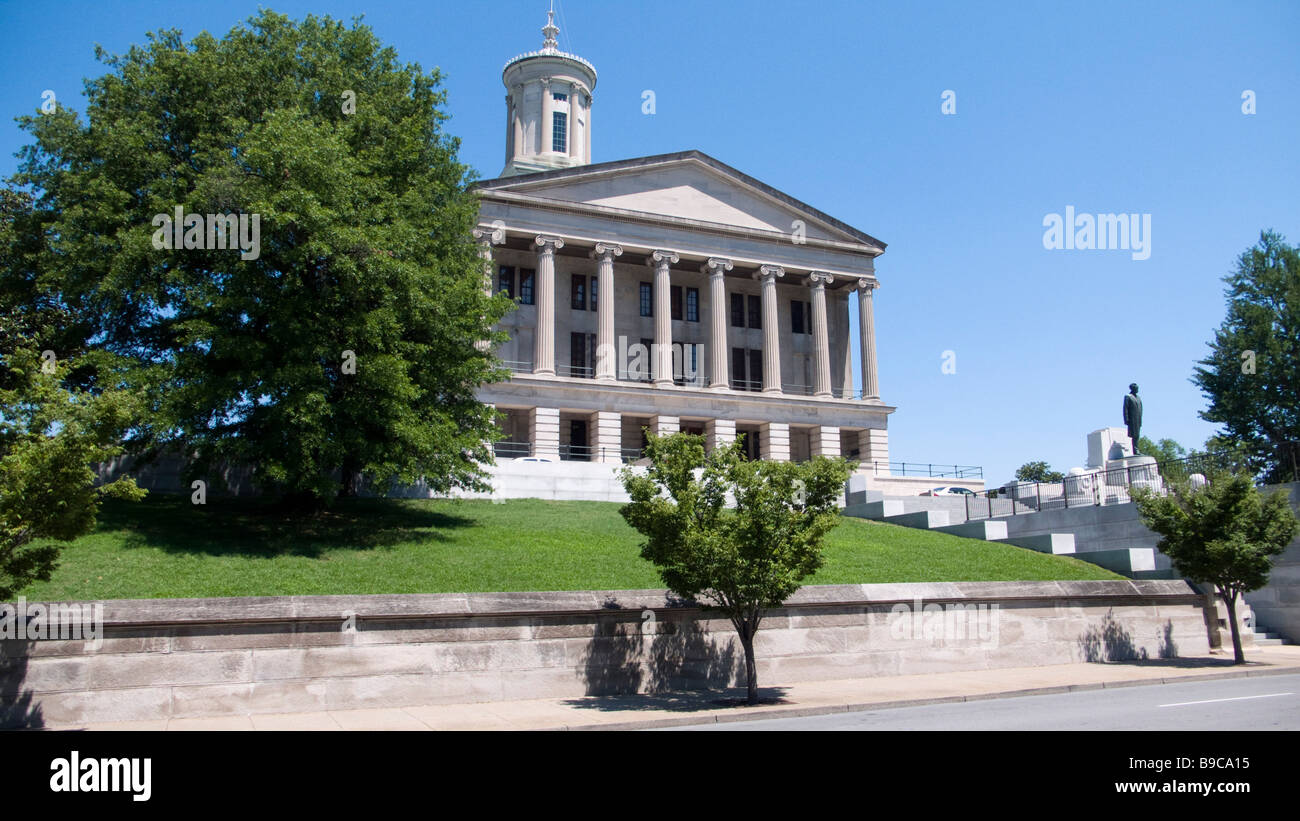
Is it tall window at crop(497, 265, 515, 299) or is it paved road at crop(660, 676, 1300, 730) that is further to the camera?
tall window at crop(497, 265, 515, 299)

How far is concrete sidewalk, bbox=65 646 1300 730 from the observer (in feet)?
41.7

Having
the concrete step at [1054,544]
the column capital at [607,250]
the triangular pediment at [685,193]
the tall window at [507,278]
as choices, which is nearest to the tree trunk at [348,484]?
the concrete step at [1054,544]

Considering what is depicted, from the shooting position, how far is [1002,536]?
29328 mm

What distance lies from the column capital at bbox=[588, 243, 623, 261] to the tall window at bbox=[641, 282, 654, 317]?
554 centimetres

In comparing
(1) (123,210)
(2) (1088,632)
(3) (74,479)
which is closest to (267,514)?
(1) (123,210)

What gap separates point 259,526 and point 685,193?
3917cm

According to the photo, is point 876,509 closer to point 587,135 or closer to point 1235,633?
point 1235,633

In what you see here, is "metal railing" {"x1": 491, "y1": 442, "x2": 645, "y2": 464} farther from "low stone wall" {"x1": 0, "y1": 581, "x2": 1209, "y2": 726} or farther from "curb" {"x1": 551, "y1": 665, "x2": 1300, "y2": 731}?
"curb" {"x1": 551, "y1": 665, "x2": 1300, "y2": 731}

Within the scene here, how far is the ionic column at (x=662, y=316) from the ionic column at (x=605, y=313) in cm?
239

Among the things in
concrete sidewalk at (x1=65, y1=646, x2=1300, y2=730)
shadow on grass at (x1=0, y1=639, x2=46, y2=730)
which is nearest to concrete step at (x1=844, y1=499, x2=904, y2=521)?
concrete sidewalk at (x1=65, y1=646, x2=1300, y2=730)

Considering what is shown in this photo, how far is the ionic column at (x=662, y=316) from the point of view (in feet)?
176

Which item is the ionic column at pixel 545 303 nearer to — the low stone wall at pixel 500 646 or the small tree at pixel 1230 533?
the low stone wall at pixel 500 646

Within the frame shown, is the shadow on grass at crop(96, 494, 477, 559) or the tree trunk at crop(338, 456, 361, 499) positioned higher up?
the tree trunk at crop(338, 456, 361, 499)

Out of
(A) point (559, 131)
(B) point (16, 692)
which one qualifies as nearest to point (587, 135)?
(A) point (559, 131)
